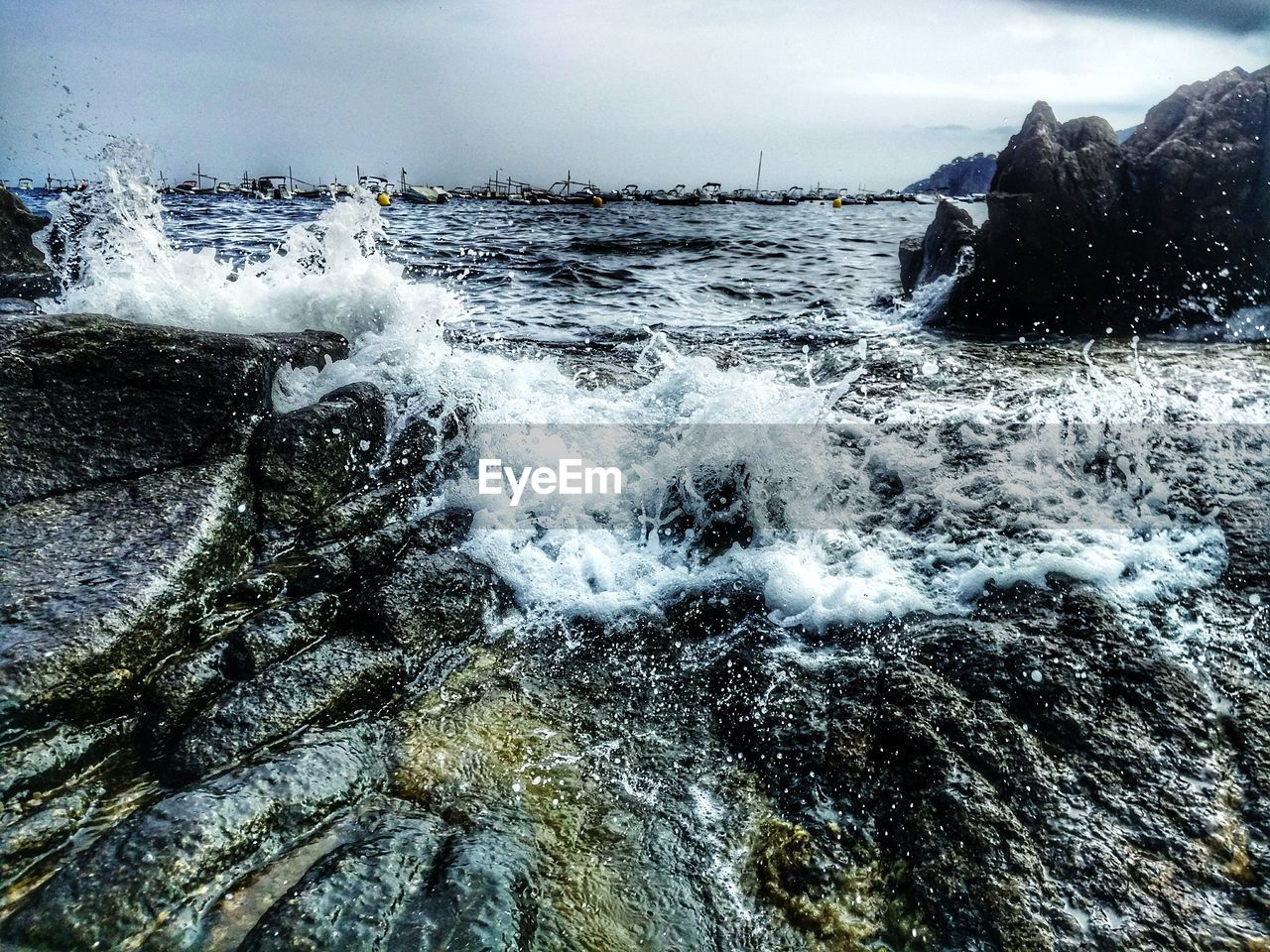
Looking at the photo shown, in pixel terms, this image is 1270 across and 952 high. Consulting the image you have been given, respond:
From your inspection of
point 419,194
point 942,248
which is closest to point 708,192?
point 419,194

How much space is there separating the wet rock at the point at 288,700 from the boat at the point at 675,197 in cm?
7590

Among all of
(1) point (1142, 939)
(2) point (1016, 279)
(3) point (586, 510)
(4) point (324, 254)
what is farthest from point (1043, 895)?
(2) point (1016, 279)

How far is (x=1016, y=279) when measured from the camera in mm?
9680

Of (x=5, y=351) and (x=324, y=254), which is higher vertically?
(x=324, y=254)

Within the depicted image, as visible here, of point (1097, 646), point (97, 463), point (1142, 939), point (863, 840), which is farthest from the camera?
point (97, 463)

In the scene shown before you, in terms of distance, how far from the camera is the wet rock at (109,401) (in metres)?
3.67

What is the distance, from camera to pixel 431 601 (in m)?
3.63

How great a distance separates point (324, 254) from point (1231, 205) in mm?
11430

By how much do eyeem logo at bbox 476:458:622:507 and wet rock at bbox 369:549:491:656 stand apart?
2.88 feet

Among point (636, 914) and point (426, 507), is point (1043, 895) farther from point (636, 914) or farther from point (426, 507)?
point (426, 507)

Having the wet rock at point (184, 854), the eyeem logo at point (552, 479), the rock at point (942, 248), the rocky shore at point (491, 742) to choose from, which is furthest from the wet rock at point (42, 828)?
the rock at point (942, 248)

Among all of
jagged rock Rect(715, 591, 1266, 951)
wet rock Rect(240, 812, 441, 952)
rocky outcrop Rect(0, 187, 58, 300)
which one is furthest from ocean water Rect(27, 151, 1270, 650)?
wet rock Rect(240, 812, 441, 952)

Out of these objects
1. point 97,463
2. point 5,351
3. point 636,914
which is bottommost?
point 636,914

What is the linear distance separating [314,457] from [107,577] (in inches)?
51.5
